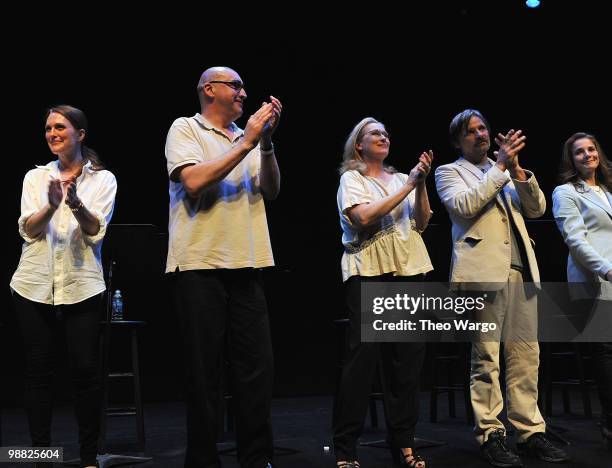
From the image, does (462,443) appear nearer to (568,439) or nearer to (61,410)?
(568,439)

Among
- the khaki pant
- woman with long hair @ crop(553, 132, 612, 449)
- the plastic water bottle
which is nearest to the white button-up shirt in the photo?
the khaki pant

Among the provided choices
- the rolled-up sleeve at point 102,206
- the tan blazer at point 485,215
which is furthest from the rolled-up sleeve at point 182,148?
the tan blazer at point 485,215

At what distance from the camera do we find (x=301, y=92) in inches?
233

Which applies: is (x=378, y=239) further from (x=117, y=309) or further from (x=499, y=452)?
(x=117, y=309)

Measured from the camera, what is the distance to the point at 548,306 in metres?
4.49

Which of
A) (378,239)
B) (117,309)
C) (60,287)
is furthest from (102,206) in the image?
(117,309)

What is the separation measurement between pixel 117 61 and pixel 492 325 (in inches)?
142

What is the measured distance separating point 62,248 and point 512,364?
194cm

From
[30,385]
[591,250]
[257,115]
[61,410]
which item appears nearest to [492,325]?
[591,250]

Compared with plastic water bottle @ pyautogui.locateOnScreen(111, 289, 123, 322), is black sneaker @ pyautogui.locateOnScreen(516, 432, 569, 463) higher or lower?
lower

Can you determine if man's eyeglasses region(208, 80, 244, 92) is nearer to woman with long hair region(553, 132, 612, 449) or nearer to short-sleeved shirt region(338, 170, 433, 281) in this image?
short-sleeved shirt region(338, 170, 433, 281)

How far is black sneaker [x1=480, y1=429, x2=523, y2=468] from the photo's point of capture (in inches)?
115

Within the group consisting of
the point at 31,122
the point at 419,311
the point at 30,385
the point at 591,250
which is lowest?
the point at 30,385

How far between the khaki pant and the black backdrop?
2.43 metres
